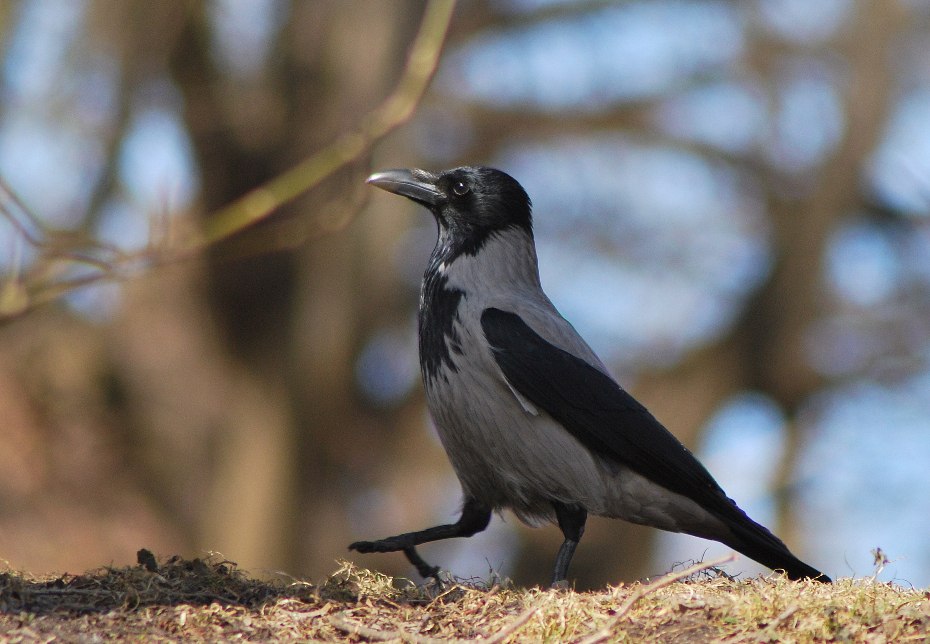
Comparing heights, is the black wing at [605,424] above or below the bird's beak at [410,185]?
below

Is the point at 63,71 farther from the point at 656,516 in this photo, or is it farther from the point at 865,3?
the point at 865,3

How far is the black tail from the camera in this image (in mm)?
4703

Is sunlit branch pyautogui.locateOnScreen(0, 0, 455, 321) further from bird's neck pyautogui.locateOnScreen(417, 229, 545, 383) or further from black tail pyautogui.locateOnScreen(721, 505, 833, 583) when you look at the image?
black tail pyautogui.locateOnScreen(721, 505, 833, 583)

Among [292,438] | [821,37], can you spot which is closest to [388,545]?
[292,438]

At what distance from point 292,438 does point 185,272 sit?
1724mm

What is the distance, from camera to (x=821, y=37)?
36.2 feet

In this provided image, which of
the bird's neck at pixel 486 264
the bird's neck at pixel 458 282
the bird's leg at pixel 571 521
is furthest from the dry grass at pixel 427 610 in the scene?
the bird's neck at pixel 486 264

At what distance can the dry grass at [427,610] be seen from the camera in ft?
10.1

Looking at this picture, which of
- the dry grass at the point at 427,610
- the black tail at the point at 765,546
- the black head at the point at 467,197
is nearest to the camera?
the dry grass at the point at 427,610

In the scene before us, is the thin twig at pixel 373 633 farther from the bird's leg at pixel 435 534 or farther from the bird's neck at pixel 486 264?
the bird's neck at pixel 486 264

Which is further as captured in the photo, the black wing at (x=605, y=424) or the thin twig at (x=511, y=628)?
the black wing at (x=605, y=424)

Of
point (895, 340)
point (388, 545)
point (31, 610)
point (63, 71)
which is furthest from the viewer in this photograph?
point (895, 340)

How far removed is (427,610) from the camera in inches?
137

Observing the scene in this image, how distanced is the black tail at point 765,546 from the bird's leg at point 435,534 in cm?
102
